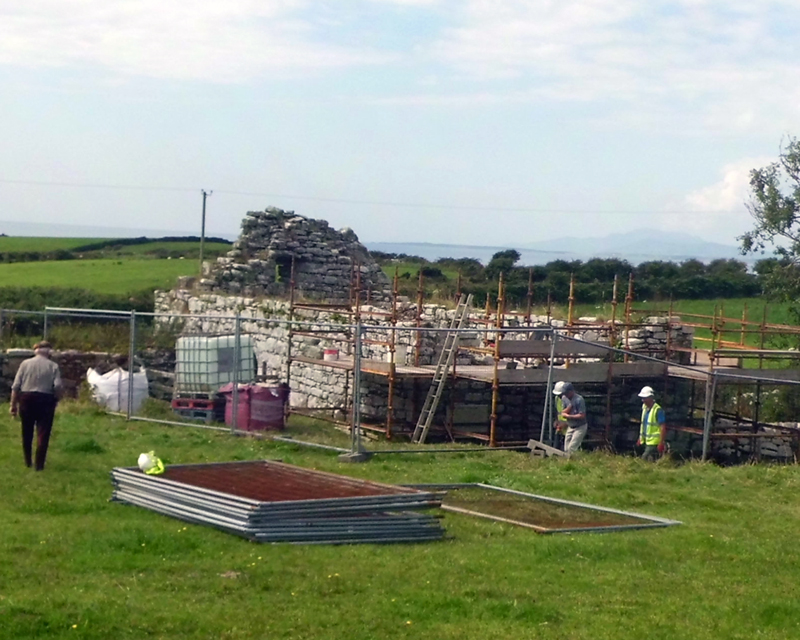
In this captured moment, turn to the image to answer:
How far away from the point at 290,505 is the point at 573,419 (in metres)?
8.71

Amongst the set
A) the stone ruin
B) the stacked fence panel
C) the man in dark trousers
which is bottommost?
the stacked fence panel


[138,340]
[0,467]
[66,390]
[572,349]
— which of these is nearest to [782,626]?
[0,467]

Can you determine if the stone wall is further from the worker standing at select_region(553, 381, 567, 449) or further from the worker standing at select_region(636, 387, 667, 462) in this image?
the worker standing at select_region(636, 387, 667, 462)

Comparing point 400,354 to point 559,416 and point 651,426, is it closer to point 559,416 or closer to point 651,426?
point 559,416

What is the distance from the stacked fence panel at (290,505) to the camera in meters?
10.5

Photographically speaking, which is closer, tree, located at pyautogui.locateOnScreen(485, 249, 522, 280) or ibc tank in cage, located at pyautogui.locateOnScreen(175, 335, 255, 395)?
ibc tank in cage, located at pyautogui.locateOnScreen(175, 335, 255, 395)

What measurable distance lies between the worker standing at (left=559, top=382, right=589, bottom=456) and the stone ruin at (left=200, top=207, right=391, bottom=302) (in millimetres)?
14060

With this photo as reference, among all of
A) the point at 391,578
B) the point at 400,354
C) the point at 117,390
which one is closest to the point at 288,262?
the point at 400,354

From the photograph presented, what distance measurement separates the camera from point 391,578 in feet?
30.5

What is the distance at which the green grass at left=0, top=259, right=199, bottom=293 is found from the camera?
159 feet

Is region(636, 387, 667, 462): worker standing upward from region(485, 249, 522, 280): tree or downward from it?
downward

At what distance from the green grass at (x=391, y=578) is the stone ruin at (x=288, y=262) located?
18.7 m

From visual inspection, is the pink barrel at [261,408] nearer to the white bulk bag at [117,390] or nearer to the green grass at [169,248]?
the white bulk bag at [117,390]

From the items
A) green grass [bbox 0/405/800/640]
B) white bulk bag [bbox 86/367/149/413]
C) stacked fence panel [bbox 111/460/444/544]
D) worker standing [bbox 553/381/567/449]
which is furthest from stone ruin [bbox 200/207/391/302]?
stacked fence panel [bbox 111/460/444/544]
